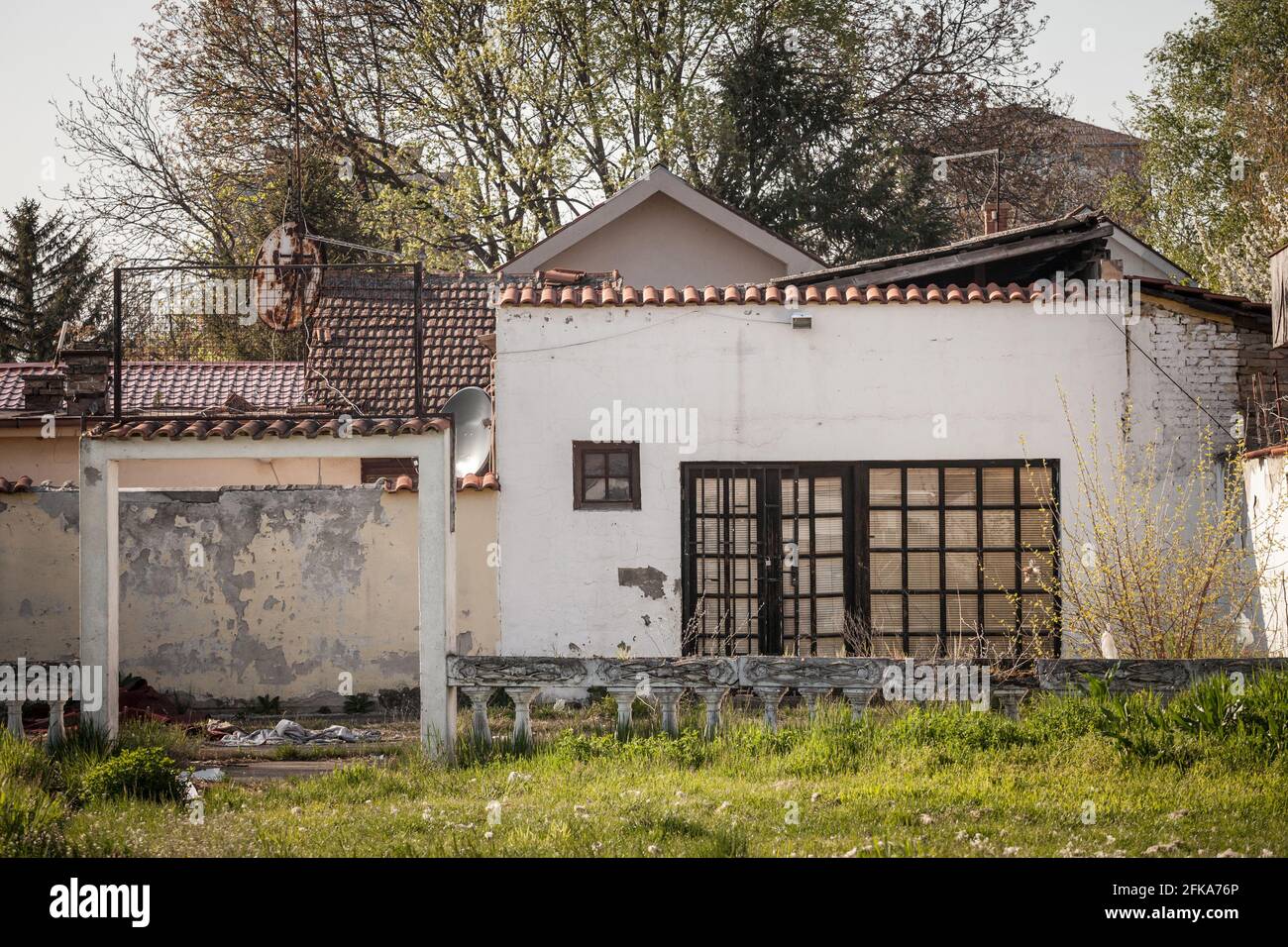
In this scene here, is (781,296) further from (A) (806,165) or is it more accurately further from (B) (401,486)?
(A) (806,165)

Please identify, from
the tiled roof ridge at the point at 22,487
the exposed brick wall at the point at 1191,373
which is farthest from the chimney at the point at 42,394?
the exposed brick wall at the point at 1191,373

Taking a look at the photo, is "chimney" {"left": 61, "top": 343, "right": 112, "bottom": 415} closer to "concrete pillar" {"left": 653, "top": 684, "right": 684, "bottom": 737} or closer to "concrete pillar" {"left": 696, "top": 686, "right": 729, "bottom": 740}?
"concrete pillar" {"left": 653, "top": 684, "right": 684, "bottom": 737}

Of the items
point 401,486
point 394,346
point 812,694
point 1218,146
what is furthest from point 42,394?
point 1218,146

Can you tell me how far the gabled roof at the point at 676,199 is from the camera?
19.9 meters

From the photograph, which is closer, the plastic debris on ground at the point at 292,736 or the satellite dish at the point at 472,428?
the plastic debris on ground at the point at 292,736

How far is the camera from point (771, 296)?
12.4m

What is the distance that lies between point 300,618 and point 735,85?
16.4 metres

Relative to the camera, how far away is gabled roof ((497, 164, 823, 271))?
65.4ft

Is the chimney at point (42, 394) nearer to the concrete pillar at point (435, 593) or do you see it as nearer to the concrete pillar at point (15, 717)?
the concrete pillar at point (15, 717)

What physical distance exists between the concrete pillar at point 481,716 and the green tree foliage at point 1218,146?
1692cm

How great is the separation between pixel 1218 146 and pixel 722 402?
19.3 m

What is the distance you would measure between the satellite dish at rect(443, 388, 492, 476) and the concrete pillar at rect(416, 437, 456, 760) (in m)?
4.14

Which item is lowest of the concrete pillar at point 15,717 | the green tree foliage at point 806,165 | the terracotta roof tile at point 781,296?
the concrete pillar at point 15,717
